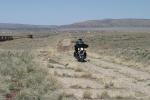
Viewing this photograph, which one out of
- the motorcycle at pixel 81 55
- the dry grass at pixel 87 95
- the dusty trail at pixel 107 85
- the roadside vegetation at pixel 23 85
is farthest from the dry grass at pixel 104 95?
the motorcycle at pixel 81 55

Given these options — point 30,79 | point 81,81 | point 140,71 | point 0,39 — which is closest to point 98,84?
point 81,81

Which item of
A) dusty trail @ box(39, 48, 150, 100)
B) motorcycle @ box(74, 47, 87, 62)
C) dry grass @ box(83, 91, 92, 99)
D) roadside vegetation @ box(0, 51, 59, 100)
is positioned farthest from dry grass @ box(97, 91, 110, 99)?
motorcycle @ box(74, 47, 87, 62)

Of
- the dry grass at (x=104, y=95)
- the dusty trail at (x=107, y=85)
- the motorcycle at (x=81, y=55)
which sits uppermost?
the dry grass at (x=104, y=95)

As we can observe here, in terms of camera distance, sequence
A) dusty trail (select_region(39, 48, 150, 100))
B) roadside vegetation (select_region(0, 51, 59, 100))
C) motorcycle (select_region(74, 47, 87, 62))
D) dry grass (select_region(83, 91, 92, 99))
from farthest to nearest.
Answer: motorcycle (select_region(74, 47, 87, 62)) < dusty trail (select_region(39, 48, 150, 100)) < dry grass (select_region(83, 91, 92, 99)) < roadside vegetation (select_region(0, 51, 59, 100))

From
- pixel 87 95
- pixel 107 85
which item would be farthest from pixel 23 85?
pixel 107 85

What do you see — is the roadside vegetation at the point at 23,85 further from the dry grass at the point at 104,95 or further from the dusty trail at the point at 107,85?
the dry grass at the point at 104,95

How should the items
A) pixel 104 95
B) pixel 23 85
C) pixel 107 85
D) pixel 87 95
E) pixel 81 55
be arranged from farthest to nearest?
pixel 81 55 → pixel 107 85 → pixel 23 85 → pixel 104 95 → pixel 87 95

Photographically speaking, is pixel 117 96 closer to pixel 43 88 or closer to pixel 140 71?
pixel 43 88

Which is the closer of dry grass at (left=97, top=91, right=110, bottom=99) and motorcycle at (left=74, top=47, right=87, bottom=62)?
dry grass at (left=97, top=91, right=110, bottom=99)

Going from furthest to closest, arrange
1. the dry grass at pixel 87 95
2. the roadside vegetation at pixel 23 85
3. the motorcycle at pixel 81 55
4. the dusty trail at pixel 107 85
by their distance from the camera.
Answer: the motorcycle at pixel 81 55, the dusty trail at pixel 107 85, the dry grass at pixel 87 95, the roadside vegetation at pixel 23 85

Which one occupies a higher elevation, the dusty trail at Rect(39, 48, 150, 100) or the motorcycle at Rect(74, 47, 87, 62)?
the dusty trail at Rect(39, 48, 150, 100)

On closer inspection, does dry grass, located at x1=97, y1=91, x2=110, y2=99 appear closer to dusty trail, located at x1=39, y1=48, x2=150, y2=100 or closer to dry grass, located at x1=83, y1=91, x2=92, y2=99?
dusty trail, located at x1=39, y1=48, x2=150, y2=100

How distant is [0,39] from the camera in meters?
86.3

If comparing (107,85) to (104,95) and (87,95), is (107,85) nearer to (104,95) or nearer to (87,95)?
(104,95)
